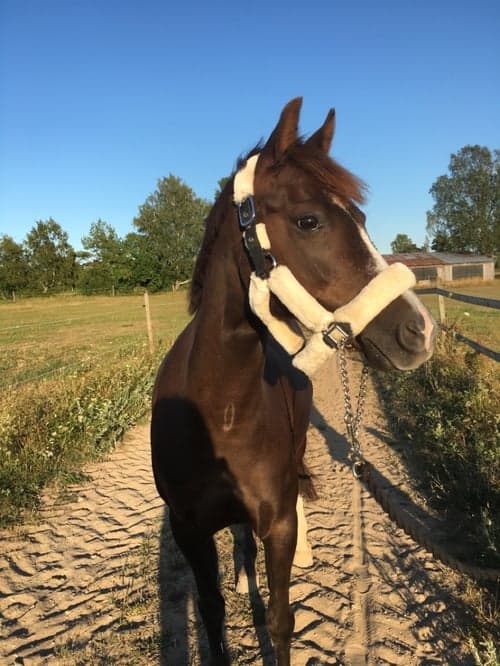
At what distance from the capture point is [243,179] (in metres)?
1.65

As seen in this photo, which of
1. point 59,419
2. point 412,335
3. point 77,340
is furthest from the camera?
point 77,340

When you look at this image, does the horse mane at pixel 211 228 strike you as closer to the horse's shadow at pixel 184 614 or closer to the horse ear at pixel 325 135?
the horse ear at pixel 325 135

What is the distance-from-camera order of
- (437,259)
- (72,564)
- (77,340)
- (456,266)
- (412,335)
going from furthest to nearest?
(437,259) < (456,266) < (77,340) < (72,564) < (412,335)

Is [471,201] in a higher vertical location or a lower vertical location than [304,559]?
higher

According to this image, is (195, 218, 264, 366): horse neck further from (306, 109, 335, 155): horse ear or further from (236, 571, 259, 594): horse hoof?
(236, 571, 259, 594): horse hoof

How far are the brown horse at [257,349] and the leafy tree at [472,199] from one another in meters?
66.2

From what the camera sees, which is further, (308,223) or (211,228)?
(211,228)

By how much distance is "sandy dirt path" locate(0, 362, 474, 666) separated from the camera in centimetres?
265

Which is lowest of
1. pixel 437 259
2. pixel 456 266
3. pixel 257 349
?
pixel 257 349

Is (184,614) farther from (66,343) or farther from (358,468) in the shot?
(66,343)

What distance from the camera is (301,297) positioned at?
154 centimetres

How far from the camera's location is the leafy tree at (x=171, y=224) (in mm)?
50406

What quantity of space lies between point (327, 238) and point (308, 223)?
3.4 inches

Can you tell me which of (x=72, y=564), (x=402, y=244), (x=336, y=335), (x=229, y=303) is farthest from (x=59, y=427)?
(x=402, y=244)
